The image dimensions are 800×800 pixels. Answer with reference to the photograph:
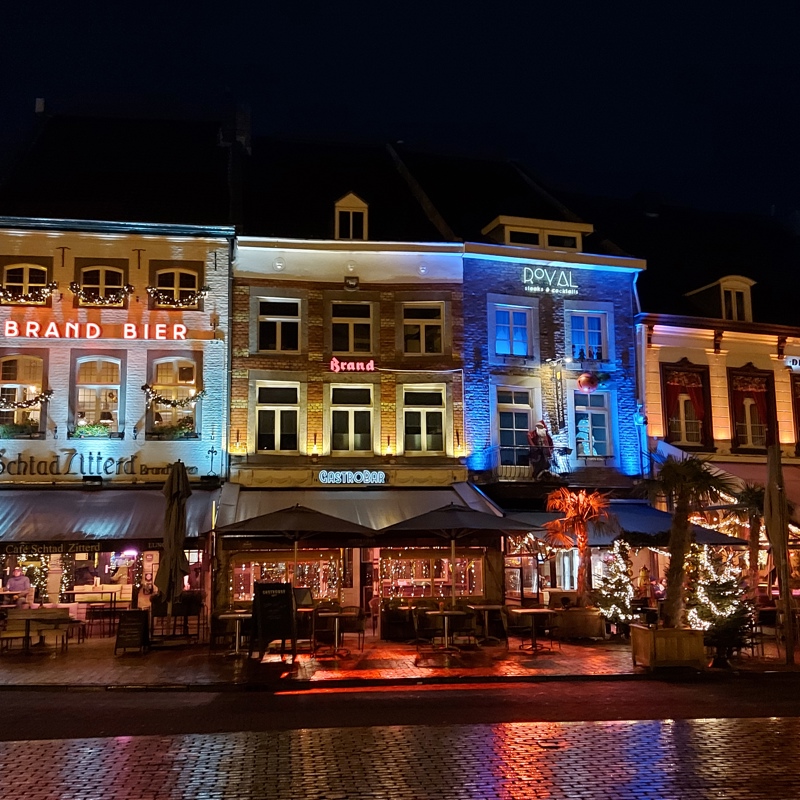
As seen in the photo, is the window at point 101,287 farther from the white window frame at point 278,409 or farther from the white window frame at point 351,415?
the white window frame at point 351,415

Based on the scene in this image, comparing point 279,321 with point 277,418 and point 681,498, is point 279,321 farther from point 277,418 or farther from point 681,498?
point 681,498

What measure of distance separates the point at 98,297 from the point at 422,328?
8.32 metres

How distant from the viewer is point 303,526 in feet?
57.7

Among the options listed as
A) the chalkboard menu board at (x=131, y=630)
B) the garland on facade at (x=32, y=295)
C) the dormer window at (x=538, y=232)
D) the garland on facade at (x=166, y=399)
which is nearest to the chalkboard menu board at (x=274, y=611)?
the chalkboard menu board at (x=131, y=630)

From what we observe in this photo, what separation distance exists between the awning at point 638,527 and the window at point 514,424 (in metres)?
2.10

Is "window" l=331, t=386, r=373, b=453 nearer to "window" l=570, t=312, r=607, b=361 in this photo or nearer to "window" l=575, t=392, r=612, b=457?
"window" l=575, t=392, r=612, b=457

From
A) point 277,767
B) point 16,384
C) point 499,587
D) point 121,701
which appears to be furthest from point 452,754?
point 16,384

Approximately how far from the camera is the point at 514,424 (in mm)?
24062

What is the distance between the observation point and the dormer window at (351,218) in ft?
78.5

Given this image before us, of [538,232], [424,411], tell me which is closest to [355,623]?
[424,411]

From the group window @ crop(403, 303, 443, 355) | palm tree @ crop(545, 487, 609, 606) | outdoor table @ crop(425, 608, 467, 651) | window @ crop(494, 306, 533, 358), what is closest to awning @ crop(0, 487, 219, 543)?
outdoor table @ crop(425, 608, 467, 651)

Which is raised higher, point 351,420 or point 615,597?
point 351,420

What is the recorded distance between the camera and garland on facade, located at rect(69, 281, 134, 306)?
73.1 feet

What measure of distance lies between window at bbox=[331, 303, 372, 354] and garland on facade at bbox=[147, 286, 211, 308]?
3.40 metres
